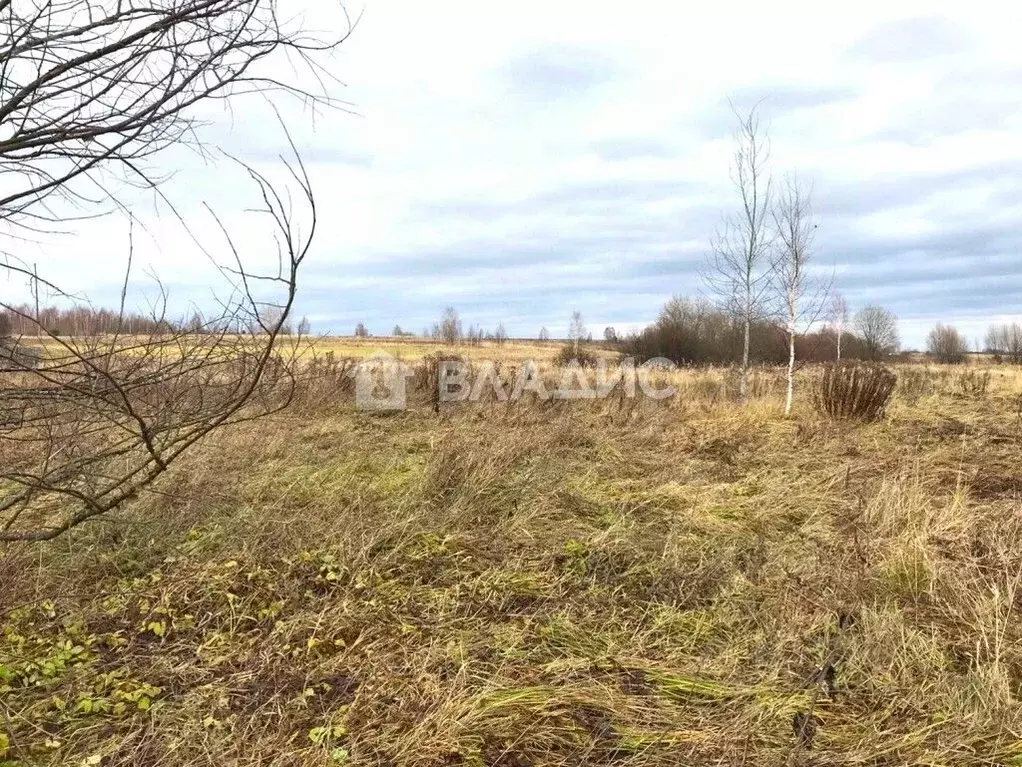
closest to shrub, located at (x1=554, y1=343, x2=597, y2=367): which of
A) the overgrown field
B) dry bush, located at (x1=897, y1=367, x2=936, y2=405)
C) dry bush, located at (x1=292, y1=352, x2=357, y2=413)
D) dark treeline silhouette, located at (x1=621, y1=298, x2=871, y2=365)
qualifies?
dark treeline silhouette, located at (x1=621, y1=298, x2=871, y2=365)

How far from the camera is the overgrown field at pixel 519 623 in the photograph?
217cm

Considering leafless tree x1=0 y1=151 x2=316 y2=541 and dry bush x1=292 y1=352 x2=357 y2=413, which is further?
dry bush x1=292 y1=352 x2=357 y2=413

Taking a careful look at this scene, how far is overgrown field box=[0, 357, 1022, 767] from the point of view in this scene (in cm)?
217

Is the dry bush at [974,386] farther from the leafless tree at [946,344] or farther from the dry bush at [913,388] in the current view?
the leafless tree at [946,344]

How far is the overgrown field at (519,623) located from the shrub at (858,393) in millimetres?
3870

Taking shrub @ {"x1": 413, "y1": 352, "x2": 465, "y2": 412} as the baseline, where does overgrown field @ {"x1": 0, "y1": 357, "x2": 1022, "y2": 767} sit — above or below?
below

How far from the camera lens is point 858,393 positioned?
9.38m

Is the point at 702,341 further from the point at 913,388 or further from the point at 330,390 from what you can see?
the point at 330,390

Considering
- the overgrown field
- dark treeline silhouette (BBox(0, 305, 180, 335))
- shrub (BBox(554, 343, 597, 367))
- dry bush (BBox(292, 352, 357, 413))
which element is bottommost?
the overgrown field

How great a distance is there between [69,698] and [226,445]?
493 centimetres

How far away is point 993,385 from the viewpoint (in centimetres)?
1675

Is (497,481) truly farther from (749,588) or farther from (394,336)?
(394,336)

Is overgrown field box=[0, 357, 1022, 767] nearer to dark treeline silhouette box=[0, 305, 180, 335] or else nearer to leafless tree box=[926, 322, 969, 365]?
dark treeline silhouette box=[0, 305, 180, 335]

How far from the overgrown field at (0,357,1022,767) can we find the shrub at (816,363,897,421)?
3.87 metres
